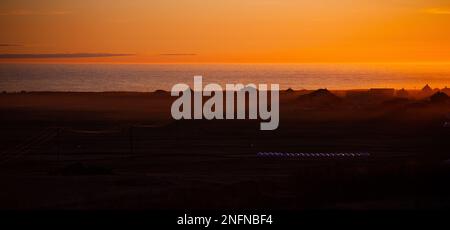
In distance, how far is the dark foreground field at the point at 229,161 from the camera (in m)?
26.2

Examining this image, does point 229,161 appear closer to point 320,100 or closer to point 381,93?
point 320,100

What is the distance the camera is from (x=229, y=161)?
35656 mm

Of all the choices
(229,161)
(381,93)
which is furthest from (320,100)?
(229,161)

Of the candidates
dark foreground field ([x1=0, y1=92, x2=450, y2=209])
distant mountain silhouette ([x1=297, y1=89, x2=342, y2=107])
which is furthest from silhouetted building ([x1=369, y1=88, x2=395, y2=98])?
dark foreground field ([x1=0, y1=92, x2=450, y2=209])

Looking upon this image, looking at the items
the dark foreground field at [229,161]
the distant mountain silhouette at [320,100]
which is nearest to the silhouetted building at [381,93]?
the distant mountain silhouette at [320,100]

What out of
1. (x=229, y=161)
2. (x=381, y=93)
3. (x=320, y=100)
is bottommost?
(x=229, y=161)

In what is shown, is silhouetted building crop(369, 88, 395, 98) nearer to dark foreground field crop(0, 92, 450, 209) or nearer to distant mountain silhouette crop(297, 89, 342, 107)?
distant mountain silhouette crop(297, 89, 342, 107)

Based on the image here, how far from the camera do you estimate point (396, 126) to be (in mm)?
52219

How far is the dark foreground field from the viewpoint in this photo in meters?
26.2

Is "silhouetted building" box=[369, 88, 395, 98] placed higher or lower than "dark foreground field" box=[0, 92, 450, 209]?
higher

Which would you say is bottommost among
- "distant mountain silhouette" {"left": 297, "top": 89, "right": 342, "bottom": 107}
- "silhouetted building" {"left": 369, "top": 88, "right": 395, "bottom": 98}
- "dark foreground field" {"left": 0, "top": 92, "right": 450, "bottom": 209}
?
"dark foreground field" {"left": 0, "top": 92, "right": 450, "bottom": 209}

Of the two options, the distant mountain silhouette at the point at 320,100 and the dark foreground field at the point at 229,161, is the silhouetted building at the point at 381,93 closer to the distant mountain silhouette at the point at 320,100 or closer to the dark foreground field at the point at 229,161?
the distant mountain silhouette at the point at 320,100

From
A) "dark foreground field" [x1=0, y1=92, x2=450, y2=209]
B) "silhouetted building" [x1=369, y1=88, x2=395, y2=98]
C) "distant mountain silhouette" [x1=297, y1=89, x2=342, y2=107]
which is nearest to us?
"dark foreground field" [x1=0, y1=92, x2=450, y2=209]
